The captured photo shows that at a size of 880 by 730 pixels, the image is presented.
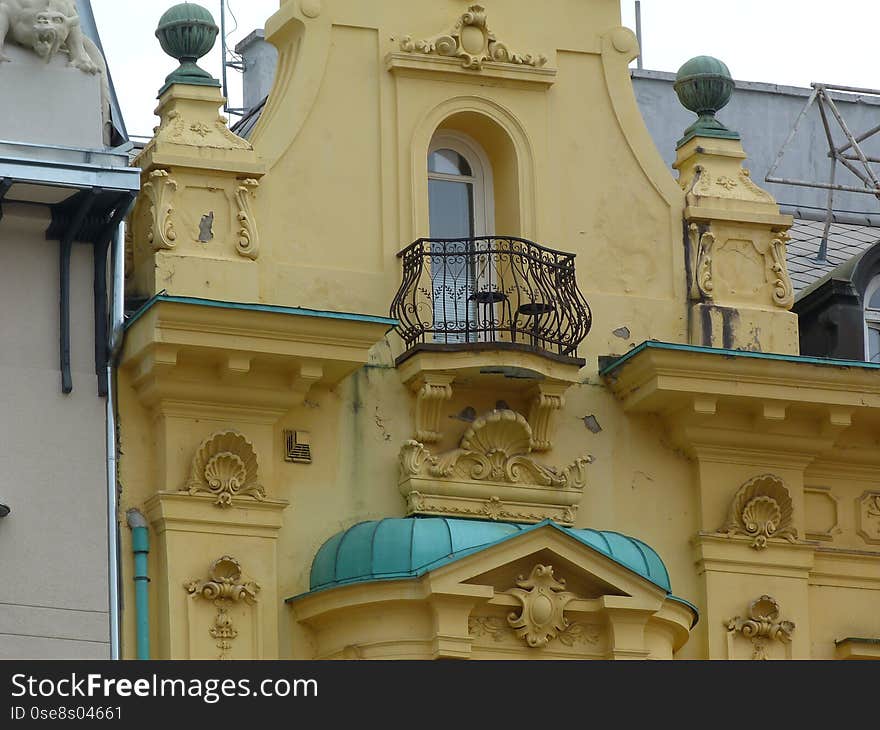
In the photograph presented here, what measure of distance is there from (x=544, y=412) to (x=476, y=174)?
8.05ft

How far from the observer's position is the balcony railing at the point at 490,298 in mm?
28250

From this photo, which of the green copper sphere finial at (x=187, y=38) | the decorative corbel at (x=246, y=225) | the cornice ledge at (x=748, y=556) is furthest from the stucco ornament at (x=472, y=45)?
the cornice ledge at (x=748, y=556)

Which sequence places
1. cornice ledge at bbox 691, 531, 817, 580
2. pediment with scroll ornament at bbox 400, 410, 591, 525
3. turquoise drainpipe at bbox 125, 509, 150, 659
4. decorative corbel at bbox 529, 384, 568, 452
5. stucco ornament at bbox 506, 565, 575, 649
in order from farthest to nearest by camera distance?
cornice ledge at bbox 691, 531, 817, 580 → decorative corbel at bbox 529, 384, 568, 452 → pediment with scroll ornament at bbox 400, 410, 591, 525 → stucco ornament at bbox 506, 565, 575, 649 → turquoise drainpipe at bbox 125, 509, 150, 659

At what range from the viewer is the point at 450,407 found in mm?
28391

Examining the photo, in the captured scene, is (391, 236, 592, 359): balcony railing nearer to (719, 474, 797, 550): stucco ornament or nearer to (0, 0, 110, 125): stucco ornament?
(719, 474, 797, 550): stucco ornament

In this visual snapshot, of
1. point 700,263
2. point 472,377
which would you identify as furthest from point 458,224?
point 700,263

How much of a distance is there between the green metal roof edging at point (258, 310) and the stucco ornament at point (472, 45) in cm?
273

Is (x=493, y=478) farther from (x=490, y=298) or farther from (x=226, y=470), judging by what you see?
(x=226, y=470)

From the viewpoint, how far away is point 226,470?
90.1 feet

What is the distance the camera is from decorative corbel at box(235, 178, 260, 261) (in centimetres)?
2805

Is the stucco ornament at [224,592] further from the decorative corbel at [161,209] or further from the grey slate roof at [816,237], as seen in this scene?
the grey slate roof at [816,237]

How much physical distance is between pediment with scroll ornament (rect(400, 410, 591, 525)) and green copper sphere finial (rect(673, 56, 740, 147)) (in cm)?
338

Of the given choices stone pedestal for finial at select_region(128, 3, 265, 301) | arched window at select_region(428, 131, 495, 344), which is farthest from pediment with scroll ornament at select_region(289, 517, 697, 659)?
stone pedestal for finial at select_region(128, 3, 265, 301)
